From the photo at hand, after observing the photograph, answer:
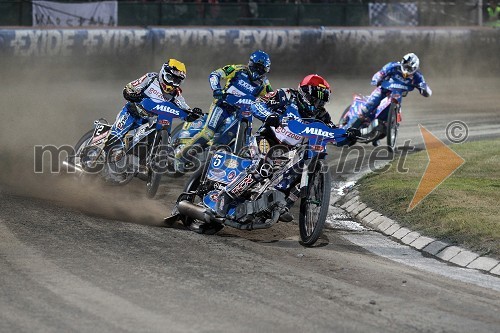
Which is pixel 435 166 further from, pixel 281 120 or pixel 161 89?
pixel 281 120

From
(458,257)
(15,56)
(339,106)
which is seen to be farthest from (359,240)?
(15,56)

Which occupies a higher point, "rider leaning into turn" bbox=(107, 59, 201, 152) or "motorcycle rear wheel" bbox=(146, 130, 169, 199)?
"rider leaning into turn" bbox=(107, 59, 201, 152)

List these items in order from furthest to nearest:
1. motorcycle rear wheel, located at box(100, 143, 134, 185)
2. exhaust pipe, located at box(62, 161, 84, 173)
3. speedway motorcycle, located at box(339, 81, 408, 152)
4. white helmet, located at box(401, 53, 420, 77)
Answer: white helmet, located at box(401, 53, 420, 77)
speedway motorcycle, located at box(339, 81, 408, 152)
exhaust pipe, located at box(62, 161, 84, 173)
motorcycle rear wheel, located at box(100, 143, 134, 185)

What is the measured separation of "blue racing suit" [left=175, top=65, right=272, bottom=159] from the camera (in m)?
15.6

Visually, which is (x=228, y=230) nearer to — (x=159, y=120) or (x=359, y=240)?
(x=359, y=240)

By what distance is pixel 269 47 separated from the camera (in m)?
27.6

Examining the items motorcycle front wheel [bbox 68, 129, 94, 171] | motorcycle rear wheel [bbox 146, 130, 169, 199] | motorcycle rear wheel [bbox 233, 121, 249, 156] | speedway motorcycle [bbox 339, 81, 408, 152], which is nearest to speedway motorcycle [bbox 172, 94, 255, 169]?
motorcycle rear wheel [bbox 233, 121, 249, 156]

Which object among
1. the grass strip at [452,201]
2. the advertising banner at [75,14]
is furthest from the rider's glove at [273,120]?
the advertising banner at [75,14]

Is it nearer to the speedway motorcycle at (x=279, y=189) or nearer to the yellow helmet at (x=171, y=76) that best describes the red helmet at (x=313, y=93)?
the speedway motorcycle at (x=279, y=189)

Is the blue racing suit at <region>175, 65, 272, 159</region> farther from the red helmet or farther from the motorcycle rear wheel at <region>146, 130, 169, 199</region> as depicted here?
the red helmet

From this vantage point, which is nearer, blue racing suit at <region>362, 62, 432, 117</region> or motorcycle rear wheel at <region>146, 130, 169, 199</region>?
motorcycle rear wheel at <region>146, 130, 169, 199</region>

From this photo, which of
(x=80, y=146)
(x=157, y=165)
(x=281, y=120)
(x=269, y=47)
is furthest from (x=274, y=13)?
(x=281, y=120)

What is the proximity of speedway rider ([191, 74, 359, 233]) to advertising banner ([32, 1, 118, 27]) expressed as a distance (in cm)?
1470

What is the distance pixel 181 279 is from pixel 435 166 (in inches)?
314
